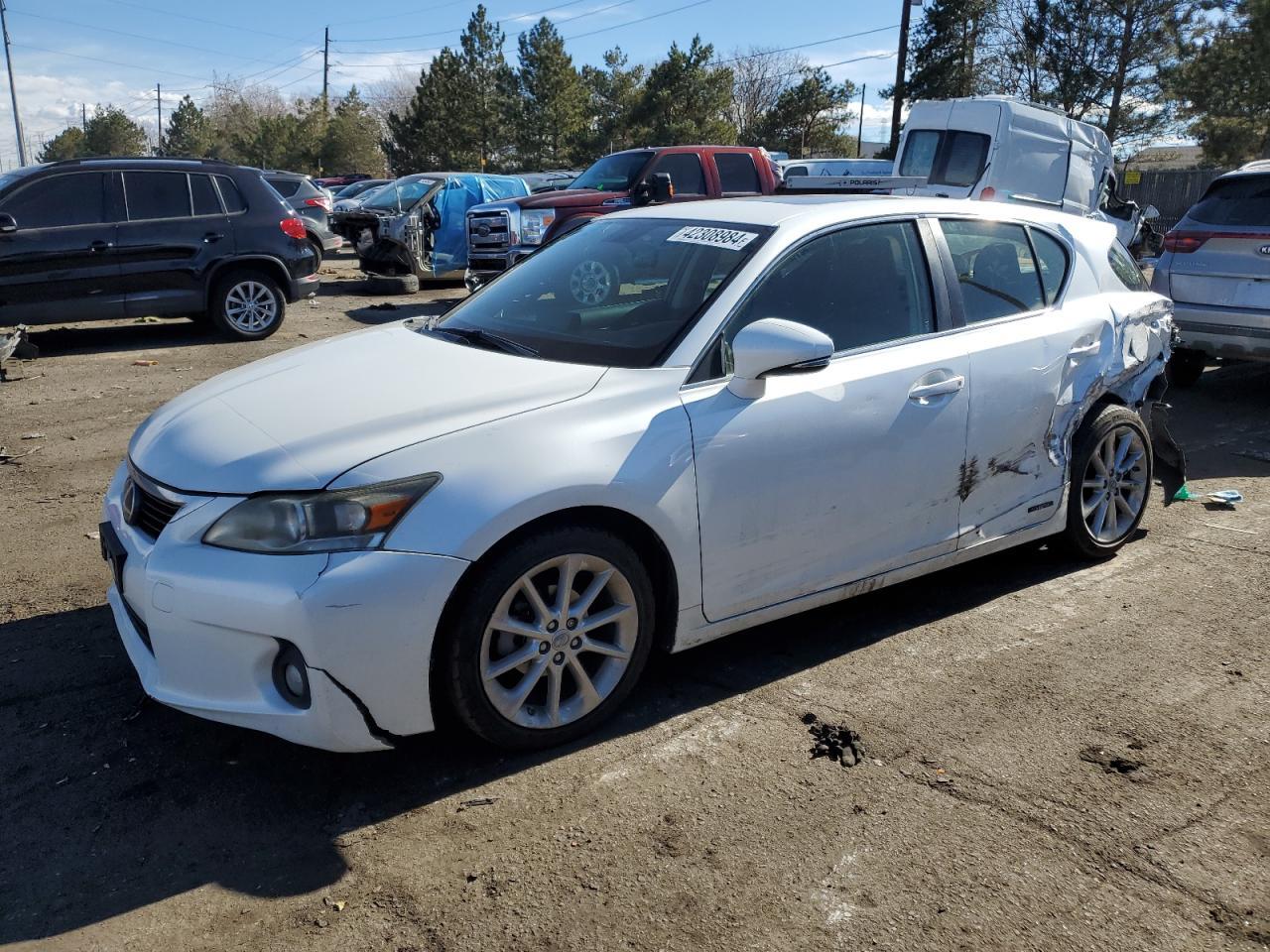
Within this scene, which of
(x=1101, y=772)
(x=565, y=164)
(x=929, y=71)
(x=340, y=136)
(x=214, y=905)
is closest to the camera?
(x=214, y=905)

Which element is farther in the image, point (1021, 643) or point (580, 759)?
point (1021, 643)

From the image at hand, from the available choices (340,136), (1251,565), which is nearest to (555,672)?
(1251,565)

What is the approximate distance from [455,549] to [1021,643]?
2377 millimetres

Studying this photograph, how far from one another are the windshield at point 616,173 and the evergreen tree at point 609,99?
4506 cm

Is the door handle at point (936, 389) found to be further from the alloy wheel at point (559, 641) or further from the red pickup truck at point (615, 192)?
the red pickup truck at point (615, 192)

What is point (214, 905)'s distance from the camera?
2.68 metres

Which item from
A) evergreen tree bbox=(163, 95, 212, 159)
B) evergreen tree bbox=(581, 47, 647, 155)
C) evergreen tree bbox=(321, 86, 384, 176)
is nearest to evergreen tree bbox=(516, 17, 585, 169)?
evergreen tree bbox=(581, 47, 647, 155)

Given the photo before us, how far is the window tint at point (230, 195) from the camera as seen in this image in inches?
441

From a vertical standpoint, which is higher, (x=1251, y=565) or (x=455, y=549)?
(x=455, y=549)

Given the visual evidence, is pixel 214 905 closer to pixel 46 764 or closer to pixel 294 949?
pixel 294 949

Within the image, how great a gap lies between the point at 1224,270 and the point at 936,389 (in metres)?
5.52

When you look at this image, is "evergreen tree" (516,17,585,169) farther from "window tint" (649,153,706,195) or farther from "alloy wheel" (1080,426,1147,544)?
"alloy wheel" (1080,426,1147,544)

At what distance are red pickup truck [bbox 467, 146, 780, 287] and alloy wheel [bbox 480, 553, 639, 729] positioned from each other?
10.9 m

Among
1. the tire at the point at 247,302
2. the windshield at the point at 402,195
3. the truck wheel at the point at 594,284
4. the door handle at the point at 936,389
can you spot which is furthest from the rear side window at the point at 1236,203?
the windshield at the point at 402,195
